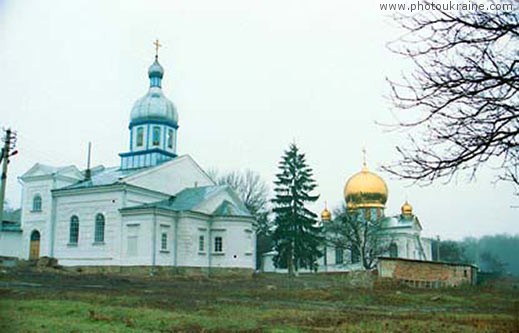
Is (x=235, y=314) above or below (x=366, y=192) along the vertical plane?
below

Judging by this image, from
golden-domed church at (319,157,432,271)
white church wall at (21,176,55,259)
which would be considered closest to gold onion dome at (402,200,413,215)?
golden-domed church at (319,157,432,271)

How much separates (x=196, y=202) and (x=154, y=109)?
8.76 metres

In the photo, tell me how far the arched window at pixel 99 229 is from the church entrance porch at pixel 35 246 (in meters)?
5.05

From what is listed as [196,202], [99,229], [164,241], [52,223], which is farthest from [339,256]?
[52,223]

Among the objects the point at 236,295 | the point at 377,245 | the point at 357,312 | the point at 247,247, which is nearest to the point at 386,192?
the point at 377,245

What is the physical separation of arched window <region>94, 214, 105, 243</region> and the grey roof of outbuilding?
3.07 m

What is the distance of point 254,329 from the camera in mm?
11148

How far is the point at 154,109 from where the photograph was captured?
40844mm

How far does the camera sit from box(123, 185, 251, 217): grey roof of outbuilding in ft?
117

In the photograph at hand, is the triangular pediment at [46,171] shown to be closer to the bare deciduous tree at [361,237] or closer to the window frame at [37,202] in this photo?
the window frame at [37,202]

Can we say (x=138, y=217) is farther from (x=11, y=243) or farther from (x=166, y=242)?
(x=11, y=243)

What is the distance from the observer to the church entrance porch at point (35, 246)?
37.0m

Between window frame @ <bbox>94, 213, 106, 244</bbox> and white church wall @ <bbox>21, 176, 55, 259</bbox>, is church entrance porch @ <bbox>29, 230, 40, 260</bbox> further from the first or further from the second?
window frame @ <bbox>94, 213, 106, 244</bbox>

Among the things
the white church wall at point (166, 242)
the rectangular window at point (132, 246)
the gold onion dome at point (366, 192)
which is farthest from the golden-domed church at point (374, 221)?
the rectangular window at point (132, 246)
